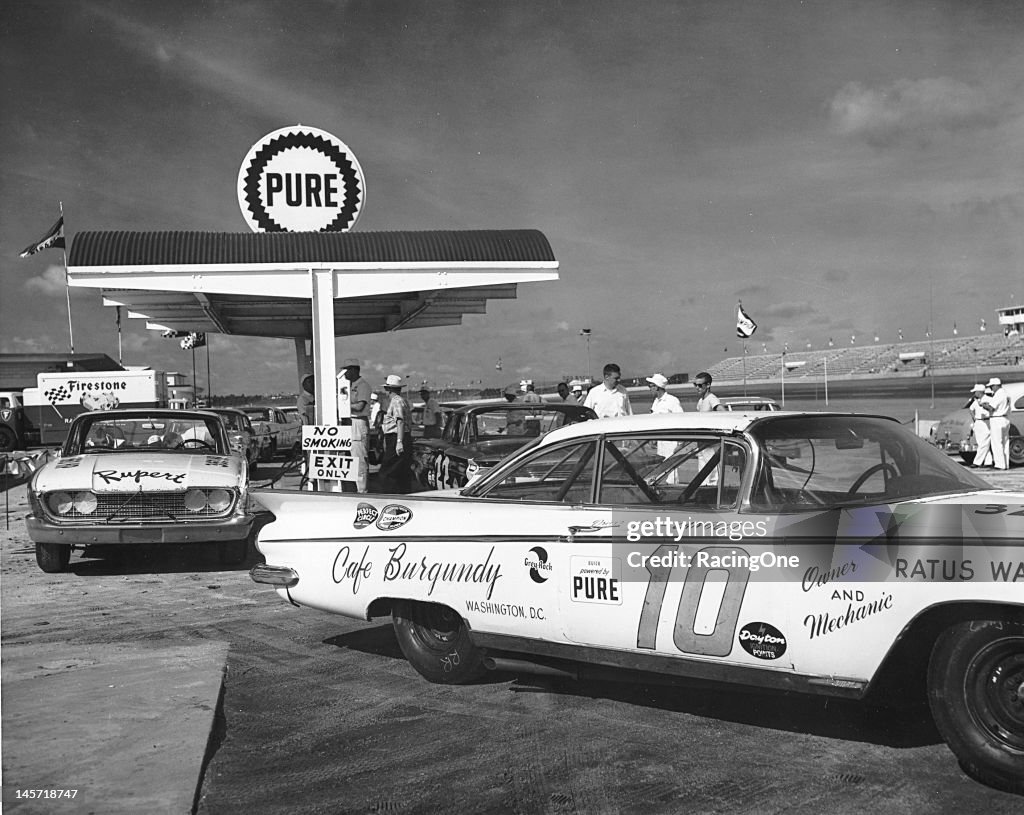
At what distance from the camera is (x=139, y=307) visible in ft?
50.8

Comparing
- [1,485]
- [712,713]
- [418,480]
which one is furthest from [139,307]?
[712,713]

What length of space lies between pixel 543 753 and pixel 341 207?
12215 mm

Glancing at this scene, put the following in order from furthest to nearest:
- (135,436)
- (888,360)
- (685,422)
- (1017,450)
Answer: (888,360) → (1017,450) → (135,436) → (685,422)

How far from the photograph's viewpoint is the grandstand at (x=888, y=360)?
9336cm

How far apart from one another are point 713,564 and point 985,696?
1.10 meters

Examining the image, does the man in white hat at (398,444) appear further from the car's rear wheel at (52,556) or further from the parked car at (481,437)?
the car's rear wheel at (52,556)

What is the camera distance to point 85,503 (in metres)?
8.05

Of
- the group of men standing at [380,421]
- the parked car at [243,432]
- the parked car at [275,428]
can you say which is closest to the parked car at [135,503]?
the group of men standing at [380,421]

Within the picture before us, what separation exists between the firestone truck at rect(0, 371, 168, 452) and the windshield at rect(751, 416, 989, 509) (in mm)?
30956

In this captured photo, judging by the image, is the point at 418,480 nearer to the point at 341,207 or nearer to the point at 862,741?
the point at 341,207

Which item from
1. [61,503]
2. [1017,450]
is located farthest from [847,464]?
[1017,450]

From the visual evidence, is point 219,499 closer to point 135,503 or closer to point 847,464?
point 135,503

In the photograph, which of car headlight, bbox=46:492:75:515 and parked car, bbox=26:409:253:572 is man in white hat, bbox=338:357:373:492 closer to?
parked car, bbox=26:409:253:572

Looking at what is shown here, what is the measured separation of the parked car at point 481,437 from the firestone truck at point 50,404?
23332mm
